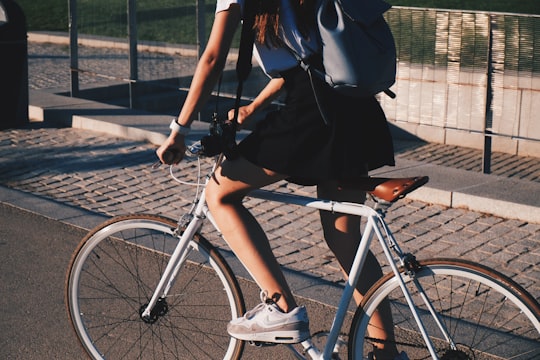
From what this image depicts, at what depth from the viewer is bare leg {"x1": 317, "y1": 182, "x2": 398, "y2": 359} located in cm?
360

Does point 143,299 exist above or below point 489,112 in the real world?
below

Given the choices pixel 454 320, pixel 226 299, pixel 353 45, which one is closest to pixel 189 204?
pixel 226 299

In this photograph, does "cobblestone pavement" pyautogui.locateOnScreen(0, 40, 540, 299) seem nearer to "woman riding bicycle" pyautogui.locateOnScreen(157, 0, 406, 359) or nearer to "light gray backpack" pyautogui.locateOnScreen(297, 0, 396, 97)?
"woman riding bicycle" pyautogui.locateOnScreen(157, 0, 406, 359)

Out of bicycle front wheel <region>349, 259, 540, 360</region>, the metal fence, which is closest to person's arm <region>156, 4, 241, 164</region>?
bicycle front wheel <region>349, 259, 540, 360</region>

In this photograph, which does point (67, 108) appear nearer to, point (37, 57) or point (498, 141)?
point (498, 141)

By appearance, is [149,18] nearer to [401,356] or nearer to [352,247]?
[352,247]

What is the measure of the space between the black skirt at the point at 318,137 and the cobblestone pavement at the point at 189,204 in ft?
6.97

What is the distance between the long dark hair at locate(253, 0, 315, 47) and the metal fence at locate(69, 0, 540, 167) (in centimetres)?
527

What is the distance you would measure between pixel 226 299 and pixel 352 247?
0.63 metres

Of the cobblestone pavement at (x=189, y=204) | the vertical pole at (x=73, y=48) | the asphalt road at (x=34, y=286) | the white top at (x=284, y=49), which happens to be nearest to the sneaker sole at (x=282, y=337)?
the white top at (x=284, y=49)

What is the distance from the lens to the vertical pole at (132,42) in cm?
1112

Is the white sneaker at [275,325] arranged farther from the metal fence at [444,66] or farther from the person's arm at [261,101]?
the metal fence at [444,66]

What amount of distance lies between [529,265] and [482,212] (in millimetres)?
1194

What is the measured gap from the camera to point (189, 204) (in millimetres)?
7098
